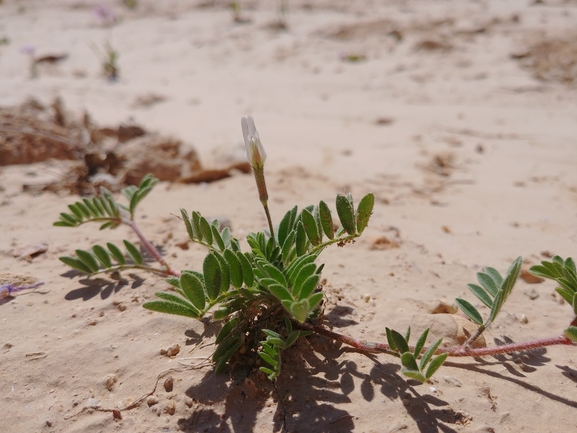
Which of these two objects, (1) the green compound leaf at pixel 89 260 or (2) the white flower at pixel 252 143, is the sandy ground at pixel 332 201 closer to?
(1) the green compound leaf at pixel 89 260

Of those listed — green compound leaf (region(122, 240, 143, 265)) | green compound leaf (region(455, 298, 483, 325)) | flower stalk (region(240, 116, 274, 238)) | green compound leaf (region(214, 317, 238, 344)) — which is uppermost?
flower stalk (region(240, 116, 274, 238))

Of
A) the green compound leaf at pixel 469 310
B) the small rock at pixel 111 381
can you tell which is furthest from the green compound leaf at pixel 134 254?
the green compound leaf at pixel 469 310

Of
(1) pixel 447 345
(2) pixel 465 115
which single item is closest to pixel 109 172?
(1) pixel 447 345

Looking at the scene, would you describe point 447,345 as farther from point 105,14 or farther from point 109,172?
point 105,14

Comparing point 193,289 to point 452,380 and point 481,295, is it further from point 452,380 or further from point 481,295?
point 481,295

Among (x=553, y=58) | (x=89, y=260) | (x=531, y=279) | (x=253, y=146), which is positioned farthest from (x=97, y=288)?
(x=553, y=58)

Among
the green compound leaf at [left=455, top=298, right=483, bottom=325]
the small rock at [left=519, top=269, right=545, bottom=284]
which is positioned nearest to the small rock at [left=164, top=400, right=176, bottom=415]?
the green compound leaf at [left=455, top=298, right=483, bottom=325]

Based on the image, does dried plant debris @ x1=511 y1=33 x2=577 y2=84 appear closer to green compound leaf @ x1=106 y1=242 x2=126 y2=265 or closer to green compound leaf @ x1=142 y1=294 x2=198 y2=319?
green compound leaf @ x1=106 y1=242 x2=126 y2=265
